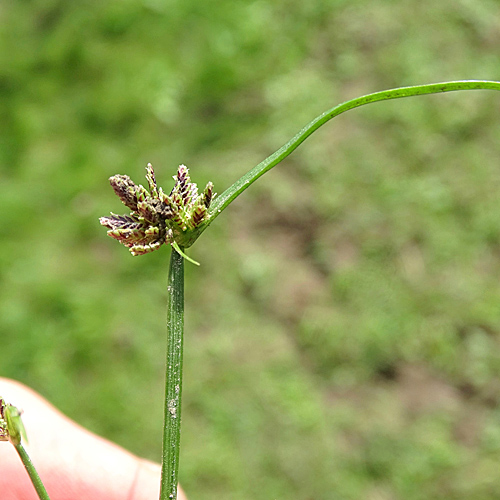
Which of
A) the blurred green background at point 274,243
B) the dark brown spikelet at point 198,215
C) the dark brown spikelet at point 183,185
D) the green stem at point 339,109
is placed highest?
the blurred green background at point 274,243

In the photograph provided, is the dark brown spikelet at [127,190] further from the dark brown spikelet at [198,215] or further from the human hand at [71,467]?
the human hand at [71,467]

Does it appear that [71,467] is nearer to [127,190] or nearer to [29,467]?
[29,467]

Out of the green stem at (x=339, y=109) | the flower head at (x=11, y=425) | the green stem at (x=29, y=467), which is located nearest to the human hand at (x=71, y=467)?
the green stem at (x=29, y=467)

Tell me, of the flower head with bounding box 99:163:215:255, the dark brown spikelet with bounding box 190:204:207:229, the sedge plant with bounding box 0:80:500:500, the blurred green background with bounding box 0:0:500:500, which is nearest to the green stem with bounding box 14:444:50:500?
the sedge plant with bounding box 0:80:500:500

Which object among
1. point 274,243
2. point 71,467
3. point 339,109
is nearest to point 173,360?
point 339,109

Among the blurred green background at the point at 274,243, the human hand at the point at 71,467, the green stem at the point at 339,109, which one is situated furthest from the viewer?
the blurred green background at the point at 274,243

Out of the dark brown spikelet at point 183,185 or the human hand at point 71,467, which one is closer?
the dark brown spikelet at point 183,185

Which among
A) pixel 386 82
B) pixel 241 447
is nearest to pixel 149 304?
pixel 241 447
